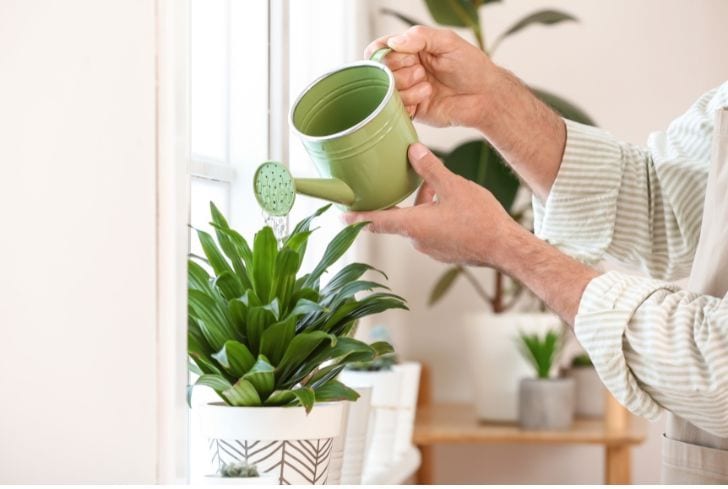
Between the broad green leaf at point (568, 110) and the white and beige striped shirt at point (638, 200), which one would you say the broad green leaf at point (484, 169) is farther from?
the white and beige striped shirt at point (638, 200)

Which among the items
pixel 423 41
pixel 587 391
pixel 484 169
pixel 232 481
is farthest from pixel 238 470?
pixel 587 391

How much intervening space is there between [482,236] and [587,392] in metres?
1.82

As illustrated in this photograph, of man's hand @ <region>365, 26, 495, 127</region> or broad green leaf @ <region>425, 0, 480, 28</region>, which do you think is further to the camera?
broad green leaf @ <region>425, 0, 480, 28</region>

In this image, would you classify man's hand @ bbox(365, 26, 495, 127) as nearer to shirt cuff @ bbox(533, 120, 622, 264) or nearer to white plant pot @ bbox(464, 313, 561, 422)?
shirt cuff @ bbox(533, 120, 622, 264)

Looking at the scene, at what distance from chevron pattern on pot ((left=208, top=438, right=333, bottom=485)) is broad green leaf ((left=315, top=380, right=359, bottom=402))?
4cm

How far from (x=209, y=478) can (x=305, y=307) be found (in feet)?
0.61

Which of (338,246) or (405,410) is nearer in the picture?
(338,246)

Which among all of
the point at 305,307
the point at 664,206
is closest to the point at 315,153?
the point at 305,307

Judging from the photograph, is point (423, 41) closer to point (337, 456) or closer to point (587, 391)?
point (337, 456)

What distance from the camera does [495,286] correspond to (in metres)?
2.88

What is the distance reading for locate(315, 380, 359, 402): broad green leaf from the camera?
996mm

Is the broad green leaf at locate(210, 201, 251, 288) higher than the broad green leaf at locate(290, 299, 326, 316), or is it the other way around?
the broad green leaf at locate(210, 201, 251, 288)

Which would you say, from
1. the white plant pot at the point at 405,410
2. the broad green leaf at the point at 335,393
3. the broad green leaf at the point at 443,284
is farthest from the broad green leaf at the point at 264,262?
the broad green leaf at the point at 443,284

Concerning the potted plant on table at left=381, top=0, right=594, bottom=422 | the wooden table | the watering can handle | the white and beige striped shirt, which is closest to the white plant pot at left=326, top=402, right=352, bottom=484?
the white and beige striped shirt
